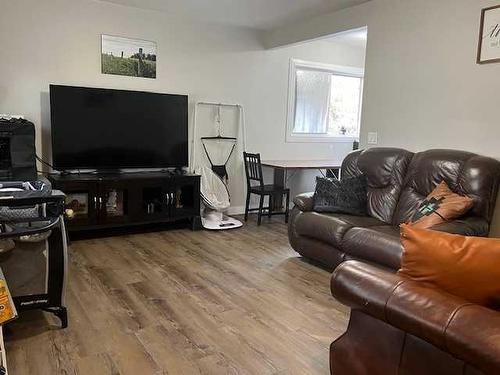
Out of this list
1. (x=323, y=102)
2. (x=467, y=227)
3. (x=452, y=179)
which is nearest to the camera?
(x=467, y=227)

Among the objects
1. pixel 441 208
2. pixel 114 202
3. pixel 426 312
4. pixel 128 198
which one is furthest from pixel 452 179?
pixel 114 202

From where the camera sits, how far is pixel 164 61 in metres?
5.07

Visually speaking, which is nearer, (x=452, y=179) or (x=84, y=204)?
(x=452, y=179)

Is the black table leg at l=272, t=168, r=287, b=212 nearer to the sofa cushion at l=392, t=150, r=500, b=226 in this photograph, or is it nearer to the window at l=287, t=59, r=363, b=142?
the window at l=287, t=59, r=363, b=142

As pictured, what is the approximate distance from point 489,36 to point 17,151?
411 centimetres

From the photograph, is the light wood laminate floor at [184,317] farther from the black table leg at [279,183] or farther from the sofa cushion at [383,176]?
the black table leg at [279,183]

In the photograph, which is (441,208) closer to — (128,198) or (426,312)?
(426,312)

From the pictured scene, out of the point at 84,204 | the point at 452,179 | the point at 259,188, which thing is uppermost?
the point at 452,179

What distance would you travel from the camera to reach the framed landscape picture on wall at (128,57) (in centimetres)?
469

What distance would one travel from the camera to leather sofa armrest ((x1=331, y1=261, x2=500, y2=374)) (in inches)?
48.0

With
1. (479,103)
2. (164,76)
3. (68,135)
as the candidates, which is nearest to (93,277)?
(68,135)

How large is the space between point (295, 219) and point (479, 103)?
180 centimetres

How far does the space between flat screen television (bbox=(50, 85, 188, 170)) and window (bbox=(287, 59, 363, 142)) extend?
6.18ft

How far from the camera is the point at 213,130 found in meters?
5.59
